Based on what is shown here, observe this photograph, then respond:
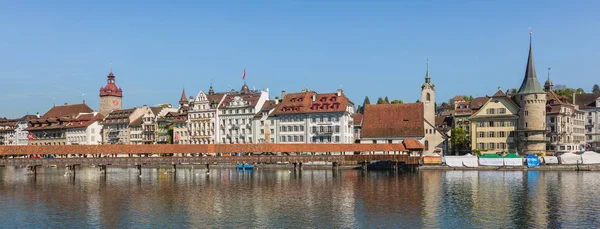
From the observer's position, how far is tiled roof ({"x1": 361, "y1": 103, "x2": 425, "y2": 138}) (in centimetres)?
10950

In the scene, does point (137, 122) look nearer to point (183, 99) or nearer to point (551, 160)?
point (183, 99)

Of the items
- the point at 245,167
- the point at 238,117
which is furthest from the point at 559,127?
the point at 238,117

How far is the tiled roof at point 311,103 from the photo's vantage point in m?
116

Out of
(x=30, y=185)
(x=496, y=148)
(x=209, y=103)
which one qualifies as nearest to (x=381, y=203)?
(x=30, y=185)

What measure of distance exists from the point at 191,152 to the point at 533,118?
202 ft

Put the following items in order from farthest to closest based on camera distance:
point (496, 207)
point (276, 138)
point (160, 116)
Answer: point (160, 116) < point (276, 138) < point (496, 207)

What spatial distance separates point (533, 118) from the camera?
103688 millimetres

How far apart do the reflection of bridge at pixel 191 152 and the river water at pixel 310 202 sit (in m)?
8.48

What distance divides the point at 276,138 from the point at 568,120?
5933 centimetres

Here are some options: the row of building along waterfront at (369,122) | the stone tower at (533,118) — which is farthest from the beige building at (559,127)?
the stone tower at (533,118)

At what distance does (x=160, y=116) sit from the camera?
480 ft

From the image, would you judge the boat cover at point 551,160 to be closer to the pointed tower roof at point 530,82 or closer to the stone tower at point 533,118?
the stone tower at point 533,118

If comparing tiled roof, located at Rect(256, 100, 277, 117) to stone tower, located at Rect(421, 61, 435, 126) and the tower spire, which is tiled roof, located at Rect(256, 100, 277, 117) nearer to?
stone tower, located at Rect(421, 61, 435, 126)

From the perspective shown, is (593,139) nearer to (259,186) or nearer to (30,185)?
(259,186)
